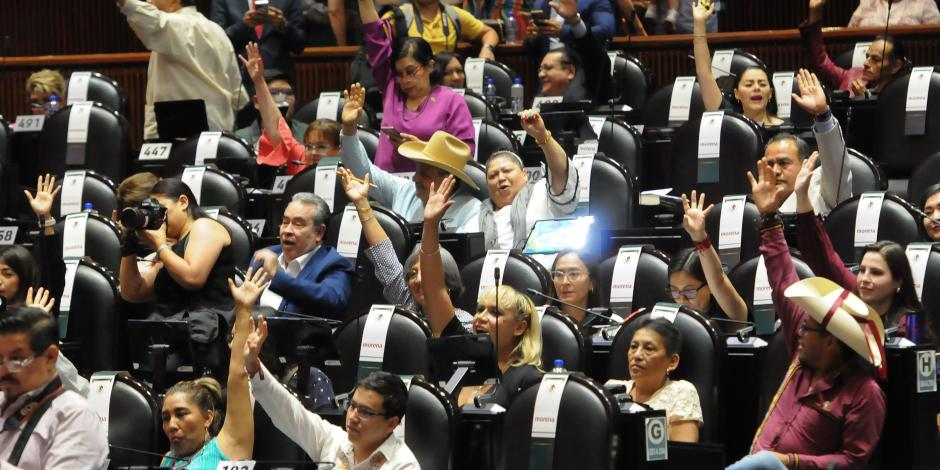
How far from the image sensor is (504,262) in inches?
208

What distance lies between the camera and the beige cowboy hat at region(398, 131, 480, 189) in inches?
233

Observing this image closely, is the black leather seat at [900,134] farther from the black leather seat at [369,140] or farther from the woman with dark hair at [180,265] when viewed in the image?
the woman with dark hair at [180,265]

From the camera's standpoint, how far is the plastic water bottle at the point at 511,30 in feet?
27.6

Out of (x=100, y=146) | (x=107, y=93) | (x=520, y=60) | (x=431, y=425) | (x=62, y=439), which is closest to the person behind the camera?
(x=62, y=439)

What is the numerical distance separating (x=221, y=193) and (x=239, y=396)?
2093mm

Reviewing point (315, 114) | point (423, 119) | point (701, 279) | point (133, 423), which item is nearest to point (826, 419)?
point (701, 279)

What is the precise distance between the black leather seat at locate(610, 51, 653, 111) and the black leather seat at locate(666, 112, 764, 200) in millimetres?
1180

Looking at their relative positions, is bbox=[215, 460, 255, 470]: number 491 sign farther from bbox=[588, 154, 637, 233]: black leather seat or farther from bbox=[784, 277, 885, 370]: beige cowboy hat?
bbox=[588, 154, 637, 233]: black leather seat

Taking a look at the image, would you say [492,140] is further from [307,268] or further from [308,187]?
[307,268]

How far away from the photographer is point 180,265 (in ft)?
16.6

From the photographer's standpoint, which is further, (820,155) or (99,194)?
(99,194)

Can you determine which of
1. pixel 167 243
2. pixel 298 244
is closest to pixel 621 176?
pixel 298 244

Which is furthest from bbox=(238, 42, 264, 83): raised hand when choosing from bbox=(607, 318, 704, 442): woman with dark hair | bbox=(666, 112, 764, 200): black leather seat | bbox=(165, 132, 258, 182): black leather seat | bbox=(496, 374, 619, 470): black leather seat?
bbox=(496, 374, 619, 470): black leather seat

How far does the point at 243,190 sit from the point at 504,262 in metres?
1.46
